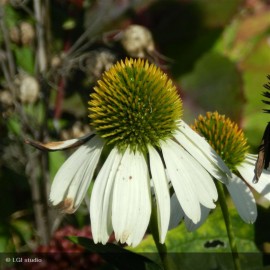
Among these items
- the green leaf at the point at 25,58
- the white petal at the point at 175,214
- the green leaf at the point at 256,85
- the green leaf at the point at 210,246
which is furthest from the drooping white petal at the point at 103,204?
the green leaf at the point at 256,85

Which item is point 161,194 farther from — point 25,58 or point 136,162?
point 25,58

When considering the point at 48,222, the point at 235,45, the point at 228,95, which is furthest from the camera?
the point at 235,45

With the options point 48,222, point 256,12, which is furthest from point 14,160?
point 256,12

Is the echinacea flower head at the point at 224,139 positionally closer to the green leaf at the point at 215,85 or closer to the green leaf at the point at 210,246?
the green leaf at the point at 210,246

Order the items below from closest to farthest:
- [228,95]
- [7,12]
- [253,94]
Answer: [7,12], [228,95], [253,94]

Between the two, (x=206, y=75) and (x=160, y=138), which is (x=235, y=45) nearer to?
(x=206, y=75)

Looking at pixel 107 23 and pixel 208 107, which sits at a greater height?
pixel 107 23

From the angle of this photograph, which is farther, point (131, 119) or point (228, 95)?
point (228, 95)

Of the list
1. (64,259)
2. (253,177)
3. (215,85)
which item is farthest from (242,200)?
(215,85)

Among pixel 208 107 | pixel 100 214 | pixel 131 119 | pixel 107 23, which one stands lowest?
pixel 100 214
